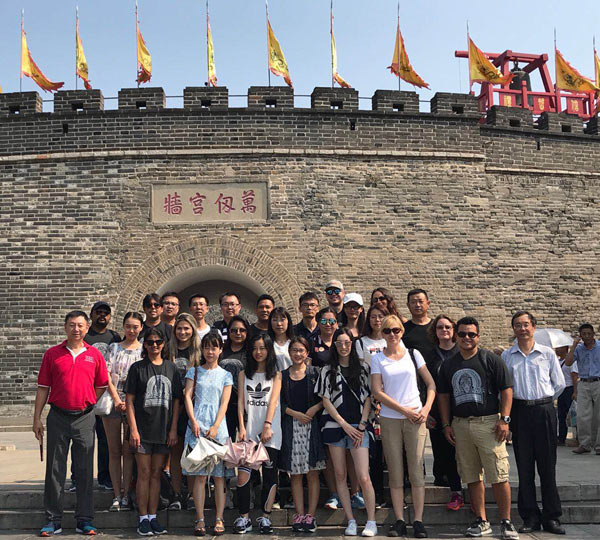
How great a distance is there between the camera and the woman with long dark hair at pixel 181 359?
4.56 meters

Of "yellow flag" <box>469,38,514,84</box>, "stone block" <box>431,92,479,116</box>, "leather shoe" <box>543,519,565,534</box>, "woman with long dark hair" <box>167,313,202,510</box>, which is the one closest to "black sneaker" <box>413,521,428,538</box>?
"leather shoe" <box>543,519,565,534</box>

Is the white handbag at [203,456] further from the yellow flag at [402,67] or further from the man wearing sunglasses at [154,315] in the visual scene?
the yellow flag at [402,67]

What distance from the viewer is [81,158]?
33.6ft

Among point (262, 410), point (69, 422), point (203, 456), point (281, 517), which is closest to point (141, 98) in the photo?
point (69, 422)

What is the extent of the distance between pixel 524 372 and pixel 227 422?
2165mm

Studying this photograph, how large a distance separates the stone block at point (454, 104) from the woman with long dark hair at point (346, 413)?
285 inches

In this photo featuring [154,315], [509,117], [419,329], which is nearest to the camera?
[419,329]

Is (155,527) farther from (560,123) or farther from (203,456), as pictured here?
(560,123)

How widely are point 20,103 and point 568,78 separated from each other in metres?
10.2

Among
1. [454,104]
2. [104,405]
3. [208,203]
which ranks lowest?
[104,405]

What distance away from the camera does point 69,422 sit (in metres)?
4.43

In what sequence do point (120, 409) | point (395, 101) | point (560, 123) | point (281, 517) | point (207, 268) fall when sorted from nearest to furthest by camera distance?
point (281, 517), point (120, 409), point (207, 268), point (395, 101), point (560, 123)

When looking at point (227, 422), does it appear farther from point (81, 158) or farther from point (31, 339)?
point (81, 158)

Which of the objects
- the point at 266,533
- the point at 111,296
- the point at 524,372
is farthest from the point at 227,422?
the point at 111,296
